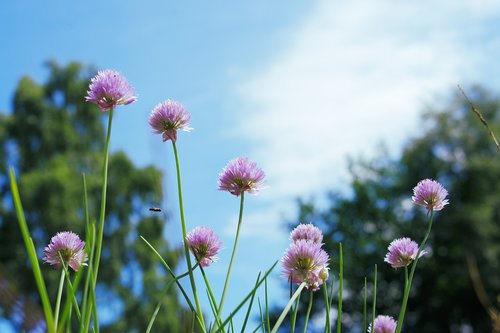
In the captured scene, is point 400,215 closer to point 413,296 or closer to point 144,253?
point 413,296

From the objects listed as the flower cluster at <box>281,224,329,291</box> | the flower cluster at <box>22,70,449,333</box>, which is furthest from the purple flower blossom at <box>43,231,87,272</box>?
the flower cluster at <box>281,224,329,291</box>

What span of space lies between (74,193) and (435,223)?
11700 mm

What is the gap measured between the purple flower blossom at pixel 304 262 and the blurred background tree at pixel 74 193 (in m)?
18.5

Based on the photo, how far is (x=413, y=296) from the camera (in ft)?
84.1

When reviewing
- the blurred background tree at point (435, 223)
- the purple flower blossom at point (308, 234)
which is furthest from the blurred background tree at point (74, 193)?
the purple flower blossom at point (308, 234)

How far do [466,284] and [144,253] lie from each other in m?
10.8

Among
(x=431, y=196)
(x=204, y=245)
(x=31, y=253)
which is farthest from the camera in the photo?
(x=431, y=196)

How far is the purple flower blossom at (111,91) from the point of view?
5.06 ft

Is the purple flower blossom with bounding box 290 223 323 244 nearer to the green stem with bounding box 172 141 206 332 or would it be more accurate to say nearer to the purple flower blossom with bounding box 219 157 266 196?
the purple flower blossom with bounding box 219 157 266 196

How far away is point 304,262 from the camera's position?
159cm

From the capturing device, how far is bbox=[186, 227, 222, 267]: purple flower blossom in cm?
163

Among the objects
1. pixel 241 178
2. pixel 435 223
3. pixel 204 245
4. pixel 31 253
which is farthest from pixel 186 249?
pixel 435 223

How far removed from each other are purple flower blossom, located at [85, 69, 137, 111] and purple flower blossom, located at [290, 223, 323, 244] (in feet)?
1.75

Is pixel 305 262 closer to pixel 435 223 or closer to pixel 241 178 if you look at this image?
pixel 241 178
